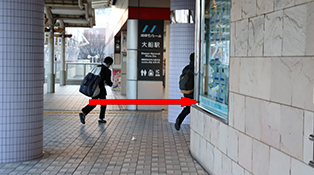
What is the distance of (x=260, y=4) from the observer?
3.71m

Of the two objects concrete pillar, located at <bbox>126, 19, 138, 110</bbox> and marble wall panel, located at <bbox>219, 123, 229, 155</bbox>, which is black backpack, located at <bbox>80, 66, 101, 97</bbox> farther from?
marble wall panel, located at <bbox>219, 123, 229, 155</bbox>

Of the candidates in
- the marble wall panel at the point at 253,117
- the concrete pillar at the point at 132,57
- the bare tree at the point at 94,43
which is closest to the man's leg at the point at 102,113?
the concrete pillar at the point at 132,57

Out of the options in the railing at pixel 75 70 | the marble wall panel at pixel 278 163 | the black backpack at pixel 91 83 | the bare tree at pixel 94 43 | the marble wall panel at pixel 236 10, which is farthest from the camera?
the bare tree at pixel 94 43

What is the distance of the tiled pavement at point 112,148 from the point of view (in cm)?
538

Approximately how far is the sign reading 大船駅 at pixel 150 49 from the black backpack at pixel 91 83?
3295mm

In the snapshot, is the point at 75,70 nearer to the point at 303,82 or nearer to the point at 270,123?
the point at 270,123

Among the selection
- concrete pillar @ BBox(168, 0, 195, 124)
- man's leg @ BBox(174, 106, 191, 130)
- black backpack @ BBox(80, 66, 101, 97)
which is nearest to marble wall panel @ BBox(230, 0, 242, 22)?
man's leg @ BBox(174, 106, 191, 130)

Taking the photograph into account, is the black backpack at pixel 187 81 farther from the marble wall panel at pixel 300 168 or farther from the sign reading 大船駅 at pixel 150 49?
the marble wall panel at pixel 300 168

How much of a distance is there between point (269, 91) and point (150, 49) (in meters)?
9.09

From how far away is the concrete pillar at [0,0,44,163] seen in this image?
5.47m

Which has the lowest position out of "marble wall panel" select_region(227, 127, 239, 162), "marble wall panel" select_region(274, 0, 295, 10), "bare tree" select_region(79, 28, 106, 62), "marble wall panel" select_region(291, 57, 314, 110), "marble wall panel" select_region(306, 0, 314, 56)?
"marble wall panel" select_region(227, 127, 239, 162)

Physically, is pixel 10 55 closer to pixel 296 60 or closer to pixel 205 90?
pixel 205 90

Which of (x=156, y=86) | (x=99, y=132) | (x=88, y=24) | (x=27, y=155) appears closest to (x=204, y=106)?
(x=27, y=155)

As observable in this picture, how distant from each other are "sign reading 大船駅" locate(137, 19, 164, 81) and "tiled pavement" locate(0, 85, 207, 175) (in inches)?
81.6
